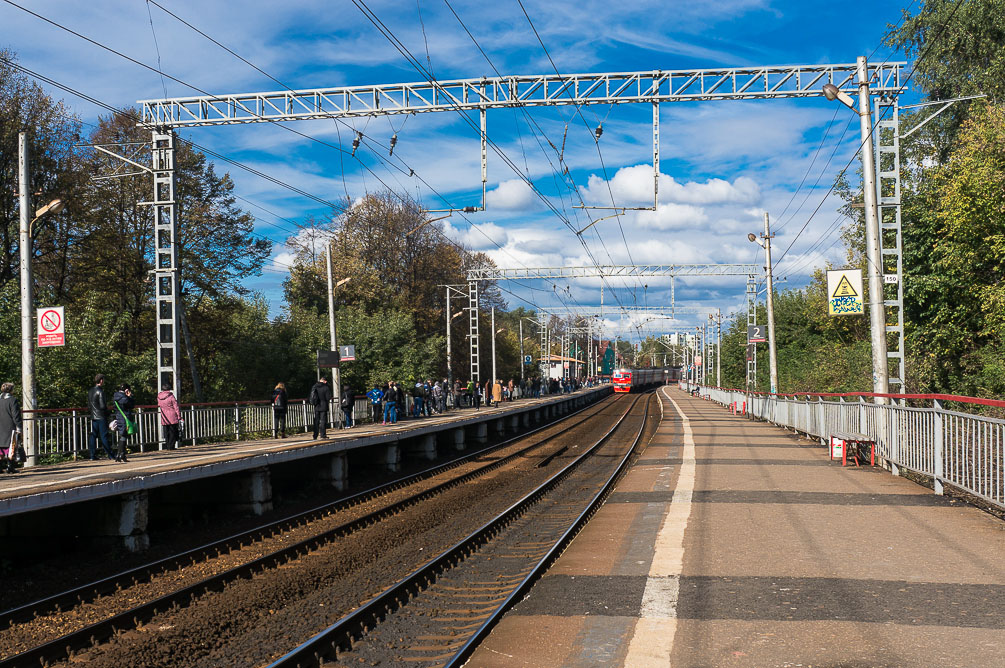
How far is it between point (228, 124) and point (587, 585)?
1942cm

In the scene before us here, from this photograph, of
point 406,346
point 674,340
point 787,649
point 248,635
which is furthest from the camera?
point 674,340

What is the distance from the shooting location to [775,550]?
356 inches

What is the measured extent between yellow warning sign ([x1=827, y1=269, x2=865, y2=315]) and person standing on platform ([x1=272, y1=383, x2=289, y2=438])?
15.1 metres

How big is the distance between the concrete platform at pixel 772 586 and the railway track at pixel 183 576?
3.52 meters

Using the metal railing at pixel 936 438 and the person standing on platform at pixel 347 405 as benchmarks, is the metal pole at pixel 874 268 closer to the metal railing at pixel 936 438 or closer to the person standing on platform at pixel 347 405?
the metal railing at pixel 936 438

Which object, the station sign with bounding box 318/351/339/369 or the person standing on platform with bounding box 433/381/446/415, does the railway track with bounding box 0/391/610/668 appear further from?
the person standing on platform with bounding box 433/381/446/415

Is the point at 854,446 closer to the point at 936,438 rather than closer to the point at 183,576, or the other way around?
the point at 936,438

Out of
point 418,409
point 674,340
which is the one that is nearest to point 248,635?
point 418,409

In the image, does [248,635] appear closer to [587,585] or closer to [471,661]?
[471,661]

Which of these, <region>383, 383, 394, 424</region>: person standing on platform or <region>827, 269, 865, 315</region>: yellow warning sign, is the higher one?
<region>827, 269, 865, 315</region>: yellow warning sign

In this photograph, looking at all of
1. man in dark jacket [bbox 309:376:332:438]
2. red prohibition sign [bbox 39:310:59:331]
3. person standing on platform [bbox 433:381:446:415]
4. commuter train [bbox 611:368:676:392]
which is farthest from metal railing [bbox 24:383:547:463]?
commuter train [bbox 611:368:676:392]

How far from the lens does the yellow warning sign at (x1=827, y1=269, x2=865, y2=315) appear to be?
19.4 metres

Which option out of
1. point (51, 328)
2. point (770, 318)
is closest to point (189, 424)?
point (51, 328)

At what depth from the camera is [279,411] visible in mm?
26172
